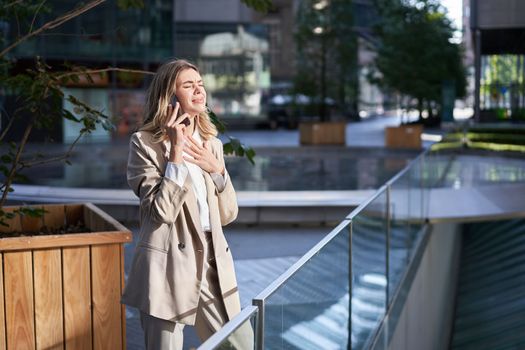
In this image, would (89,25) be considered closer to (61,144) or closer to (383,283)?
(61,144)

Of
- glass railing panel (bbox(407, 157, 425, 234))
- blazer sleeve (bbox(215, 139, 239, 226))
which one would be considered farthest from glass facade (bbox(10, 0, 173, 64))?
blazer sleeve (bbox(215, 139, 239, 226))

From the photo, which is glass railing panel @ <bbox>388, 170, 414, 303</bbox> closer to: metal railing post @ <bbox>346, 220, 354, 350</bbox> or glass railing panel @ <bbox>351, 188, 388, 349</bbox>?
glass railing panel @ <bbox>351, 188, 388, 349</bbox>

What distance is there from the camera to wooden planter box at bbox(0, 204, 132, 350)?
4.31m

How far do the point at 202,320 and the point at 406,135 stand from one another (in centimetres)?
2806

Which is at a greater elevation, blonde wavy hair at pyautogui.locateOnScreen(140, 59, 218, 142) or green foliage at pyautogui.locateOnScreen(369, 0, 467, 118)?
green foliage at pyautogui.locateOnScreen(369, 0, 467, 118)

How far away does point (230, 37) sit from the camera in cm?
5116

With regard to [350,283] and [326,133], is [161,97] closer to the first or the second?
[350,283]

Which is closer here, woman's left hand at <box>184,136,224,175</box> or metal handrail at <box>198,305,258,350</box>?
metal handrail at <box>198,305,258,350</box>

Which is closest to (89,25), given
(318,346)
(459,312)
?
(459,312)

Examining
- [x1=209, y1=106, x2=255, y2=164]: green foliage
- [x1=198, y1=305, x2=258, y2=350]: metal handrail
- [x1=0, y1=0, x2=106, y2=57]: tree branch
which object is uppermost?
[x1=0, y1=0, x2=106, y2=57]: tree branch

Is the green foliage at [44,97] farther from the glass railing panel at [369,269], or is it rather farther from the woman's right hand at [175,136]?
the glass railing panel at [369,269]

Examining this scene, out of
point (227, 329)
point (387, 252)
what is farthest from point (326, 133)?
point (227, 329)

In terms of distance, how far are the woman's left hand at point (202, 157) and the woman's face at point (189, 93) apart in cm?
12

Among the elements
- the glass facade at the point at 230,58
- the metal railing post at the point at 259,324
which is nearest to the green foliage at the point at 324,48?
the glass facade at the point at 230,58
